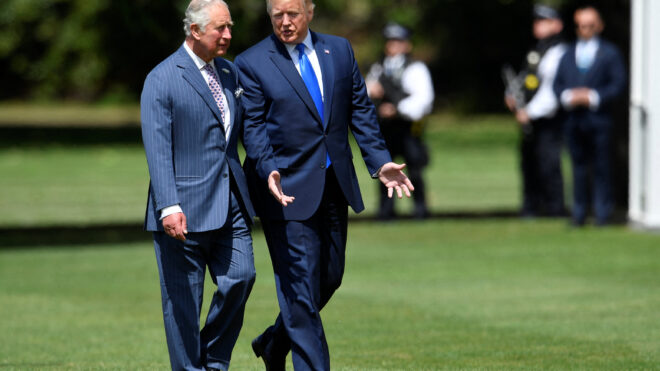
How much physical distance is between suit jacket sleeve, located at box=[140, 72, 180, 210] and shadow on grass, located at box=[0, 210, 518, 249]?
8.57 meters

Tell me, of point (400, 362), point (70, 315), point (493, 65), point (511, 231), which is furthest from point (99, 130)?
point (400, 362)

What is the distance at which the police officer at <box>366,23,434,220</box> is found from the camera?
15797 millimetres

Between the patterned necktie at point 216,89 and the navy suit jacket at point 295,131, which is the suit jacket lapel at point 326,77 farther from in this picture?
the patterned necktie at point 216,89

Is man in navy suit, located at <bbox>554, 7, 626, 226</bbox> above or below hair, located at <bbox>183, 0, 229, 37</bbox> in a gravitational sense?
below

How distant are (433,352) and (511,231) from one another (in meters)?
7.08

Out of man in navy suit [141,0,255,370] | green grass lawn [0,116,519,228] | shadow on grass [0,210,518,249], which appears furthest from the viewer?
green grass lawn [0,116,519,228]

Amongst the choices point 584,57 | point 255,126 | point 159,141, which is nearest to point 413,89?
point 584,57

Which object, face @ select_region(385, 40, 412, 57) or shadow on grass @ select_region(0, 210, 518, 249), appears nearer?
shadow on grass @ select_region(0, 210, 518, 249)

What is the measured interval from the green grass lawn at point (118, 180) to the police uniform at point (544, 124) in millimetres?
1755

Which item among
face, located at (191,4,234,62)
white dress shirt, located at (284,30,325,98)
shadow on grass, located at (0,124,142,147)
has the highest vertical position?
face, located at (191,4,234,62)

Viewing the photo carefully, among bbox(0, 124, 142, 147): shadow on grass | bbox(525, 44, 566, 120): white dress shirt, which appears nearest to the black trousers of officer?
bbox(525, 44, 566, 120): white dress shirt

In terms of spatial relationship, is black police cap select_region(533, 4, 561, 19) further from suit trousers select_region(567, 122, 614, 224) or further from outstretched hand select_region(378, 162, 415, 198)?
outstretched hand select_region(378, 162, 415, 198)

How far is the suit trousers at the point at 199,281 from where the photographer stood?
20.9ft

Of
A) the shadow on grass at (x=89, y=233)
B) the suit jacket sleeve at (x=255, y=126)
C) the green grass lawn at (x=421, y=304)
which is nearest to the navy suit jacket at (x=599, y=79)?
the green grass lawn at (x=421, y=304)
